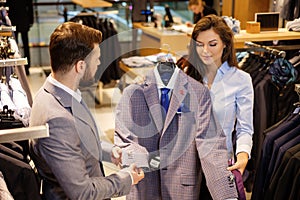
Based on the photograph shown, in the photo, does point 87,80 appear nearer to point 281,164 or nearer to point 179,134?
point 179,134

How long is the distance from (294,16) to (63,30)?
3.40 m

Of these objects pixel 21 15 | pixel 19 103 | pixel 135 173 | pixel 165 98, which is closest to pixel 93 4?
pixel 21 15

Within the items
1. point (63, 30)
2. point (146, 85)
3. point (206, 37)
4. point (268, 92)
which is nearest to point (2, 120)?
point (63, 30)

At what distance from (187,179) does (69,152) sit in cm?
58

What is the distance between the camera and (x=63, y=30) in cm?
164

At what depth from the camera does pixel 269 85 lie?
3148 mm

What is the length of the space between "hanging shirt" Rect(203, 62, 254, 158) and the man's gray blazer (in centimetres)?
77

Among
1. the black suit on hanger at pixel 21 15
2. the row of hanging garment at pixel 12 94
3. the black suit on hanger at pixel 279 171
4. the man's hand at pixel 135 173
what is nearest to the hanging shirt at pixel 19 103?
the row of hanging garment at pixel 12 94

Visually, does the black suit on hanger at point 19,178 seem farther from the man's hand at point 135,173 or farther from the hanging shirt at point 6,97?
the hanging shirt at point 6,97

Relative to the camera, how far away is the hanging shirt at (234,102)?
7.50 ft

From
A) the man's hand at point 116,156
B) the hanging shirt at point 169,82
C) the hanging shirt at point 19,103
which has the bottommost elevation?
the man's hand at point 116,156

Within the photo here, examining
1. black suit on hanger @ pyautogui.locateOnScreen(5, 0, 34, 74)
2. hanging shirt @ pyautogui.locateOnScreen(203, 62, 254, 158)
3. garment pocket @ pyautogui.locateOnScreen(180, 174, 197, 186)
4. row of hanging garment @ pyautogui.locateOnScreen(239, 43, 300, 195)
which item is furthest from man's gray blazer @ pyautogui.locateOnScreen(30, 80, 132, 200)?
black suit on hanger @ pyautogui.locateOnScreen(5, 0, 34, 74)

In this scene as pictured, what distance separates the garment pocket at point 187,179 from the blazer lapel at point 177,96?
0.76 feet

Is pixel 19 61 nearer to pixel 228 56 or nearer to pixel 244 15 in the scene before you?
pixel 228 56
